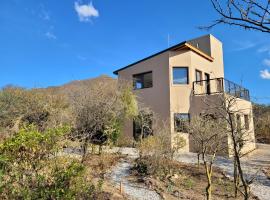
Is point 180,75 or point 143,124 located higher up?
point 180,75

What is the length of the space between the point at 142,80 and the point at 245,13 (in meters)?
18.4

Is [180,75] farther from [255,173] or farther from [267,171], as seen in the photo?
[255,173]

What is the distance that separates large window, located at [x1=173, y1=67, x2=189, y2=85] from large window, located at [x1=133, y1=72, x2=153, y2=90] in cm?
183

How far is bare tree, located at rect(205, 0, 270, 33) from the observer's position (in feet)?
8.60

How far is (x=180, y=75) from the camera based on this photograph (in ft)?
65.4

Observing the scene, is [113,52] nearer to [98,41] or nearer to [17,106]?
[98,41]

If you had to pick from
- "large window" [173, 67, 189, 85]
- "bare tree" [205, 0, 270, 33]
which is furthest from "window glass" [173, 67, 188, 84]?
"bare tree" [205, 0, 270, 33]

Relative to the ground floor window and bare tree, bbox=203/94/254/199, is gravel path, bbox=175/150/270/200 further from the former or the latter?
the ground floor window

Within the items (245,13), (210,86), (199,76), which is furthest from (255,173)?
(199,76)

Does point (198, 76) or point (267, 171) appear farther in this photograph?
point (198, 76)

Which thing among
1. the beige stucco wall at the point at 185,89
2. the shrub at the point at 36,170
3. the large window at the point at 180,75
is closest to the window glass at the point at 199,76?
the beige stucco wall at the point at 185,89

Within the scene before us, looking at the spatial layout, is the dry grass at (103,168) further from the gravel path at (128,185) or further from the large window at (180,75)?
the large window at (180,75)

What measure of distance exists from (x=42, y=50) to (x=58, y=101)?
393 centimetres

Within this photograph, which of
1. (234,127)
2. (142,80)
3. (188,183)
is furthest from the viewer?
(142,80)
